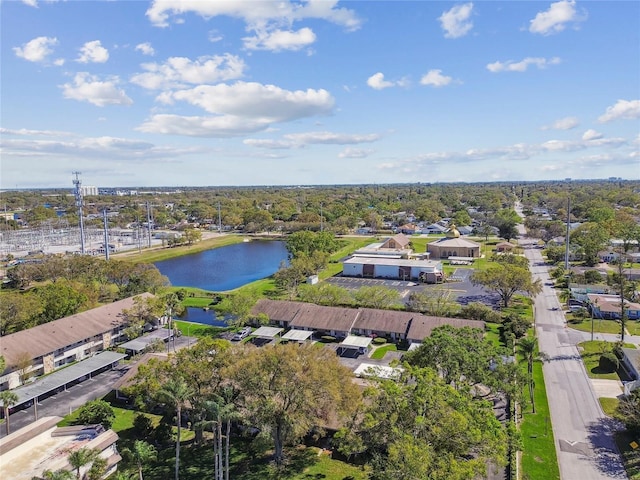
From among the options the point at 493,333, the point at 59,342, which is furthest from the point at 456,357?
the point at 59,342

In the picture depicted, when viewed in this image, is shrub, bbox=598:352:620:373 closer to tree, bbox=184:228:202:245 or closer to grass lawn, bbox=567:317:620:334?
grass lawn, bbox=567:317:620:334

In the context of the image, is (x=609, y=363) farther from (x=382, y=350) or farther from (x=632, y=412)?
(x=382, y=350)

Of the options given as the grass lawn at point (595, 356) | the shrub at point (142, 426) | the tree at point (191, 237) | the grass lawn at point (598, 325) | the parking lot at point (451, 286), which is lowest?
the shrub at point (142, 426)

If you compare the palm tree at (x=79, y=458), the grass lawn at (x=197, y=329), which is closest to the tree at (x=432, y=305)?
the grass lawn at (x=197, y=329)

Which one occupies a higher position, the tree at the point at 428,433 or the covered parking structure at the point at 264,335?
the tree at the point at 428,433

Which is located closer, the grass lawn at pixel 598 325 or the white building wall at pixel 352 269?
the grass lawn at pixel 598 325

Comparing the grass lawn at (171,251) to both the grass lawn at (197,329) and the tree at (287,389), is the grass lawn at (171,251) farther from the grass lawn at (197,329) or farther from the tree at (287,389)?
the tree at (287,389)
